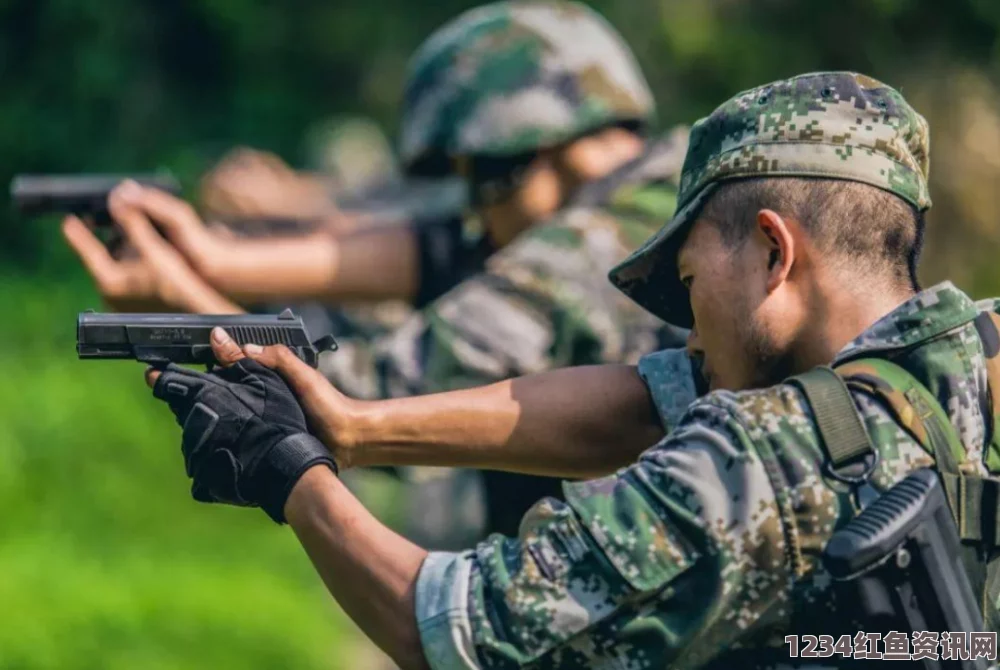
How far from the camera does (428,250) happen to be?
5.93 m

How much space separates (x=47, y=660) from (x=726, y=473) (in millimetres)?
4132

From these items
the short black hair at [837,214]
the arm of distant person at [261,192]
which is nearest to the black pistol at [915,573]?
the short black hair at [837,214]

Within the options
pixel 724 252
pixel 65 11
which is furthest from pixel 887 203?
pixel 65 11

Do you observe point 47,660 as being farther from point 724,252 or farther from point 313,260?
point 724,252

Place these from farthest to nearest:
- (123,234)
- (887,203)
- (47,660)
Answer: (47,660)
(123,234)
(887,203)

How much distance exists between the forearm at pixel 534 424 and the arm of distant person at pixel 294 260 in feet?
7.43

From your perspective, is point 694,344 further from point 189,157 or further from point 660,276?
point 189,157

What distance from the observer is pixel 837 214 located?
294 centimetres

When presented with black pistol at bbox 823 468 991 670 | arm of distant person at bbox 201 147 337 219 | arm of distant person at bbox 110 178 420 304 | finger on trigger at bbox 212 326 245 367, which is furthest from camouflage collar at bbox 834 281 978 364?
arm of distant person at bbox 201 147 337 219

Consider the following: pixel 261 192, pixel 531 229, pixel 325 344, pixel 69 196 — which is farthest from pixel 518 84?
pixel 261 192

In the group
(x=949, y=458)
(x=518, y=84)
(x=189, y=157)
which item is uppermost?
(x=189, y=157)

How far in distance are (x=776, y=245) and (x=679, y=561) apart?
51 cm

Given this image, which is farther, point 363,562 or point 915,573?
point 363,562

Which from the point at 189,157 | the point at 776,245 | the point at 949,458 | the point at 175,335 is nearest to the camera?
the point at 949,458
